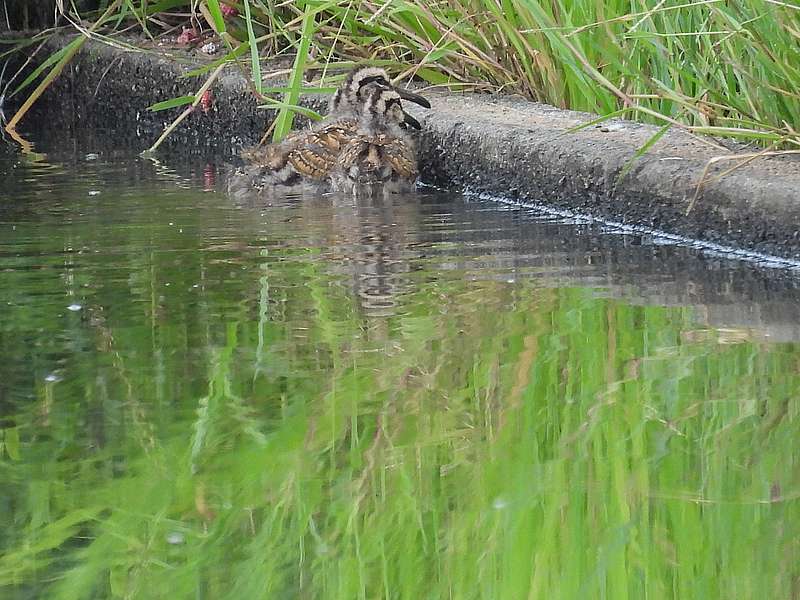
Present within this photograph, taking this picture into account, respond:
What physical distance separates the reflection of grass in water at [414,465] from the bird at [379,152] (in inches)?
106

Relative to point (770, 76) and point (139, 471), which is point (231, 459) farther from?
point (770, 76)

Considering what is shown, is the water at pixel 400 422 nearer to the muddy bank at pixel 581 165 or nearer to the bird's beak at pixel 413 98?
the muddy bank at pixel 581 165

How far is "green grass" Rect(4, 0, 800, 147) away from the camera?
4.54 metres

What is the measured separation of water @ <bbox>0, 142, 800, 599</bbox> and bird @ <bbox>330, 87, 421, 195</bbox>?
1.53 metres

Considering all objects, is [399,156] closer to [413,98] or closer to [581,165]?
[413,98]

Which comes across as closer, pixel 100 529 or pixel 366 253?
pixel 100 529

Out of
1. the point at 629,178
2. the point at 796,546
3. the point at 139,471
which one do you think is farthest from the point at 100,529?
the point at 629,178

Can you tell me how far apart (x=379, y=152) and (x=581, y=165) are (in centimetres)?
122

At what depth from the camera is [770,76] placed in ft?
15.5

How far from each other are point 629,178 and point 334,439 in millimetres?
2470

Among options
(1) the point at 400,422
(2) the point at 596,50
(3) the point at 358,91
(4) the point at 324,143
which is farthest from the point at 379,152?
(1) the point at 400,422

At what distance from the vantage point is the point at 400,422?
8.84 ft

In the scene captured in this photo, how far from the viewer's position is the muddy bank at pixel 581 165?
14.2 feet

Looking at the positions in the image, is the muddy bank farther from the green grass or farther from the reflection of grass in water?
the reflection of grass in water
